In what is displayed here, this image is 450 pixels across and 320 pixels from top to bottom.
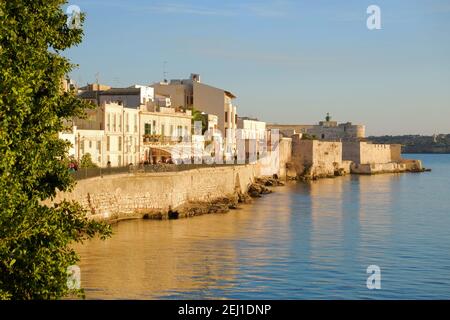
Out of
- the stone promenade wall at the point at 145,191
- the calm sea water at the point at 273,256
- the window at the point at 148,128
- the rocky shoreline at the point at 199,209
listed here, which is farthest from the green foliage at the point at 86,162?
the window at the point at 148,128

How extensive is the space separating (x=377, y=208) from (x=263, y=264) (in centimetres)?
2718

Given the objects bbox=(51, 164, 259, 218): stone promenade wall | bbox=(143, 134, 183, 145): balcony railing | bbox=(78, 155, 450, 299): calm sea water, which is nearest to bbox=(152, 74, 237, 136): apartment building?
bbox=(143, 134, 183, 145): balcony railing

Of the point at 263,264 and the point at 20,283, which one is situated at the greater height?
the point at 20,283

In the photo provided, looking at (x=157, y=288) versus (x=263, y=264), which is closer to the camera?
(x=157, y=288)

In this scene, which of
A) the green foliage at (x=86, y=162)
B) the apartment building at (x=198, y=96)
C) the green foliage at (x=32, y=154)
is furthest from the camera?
the apartment building at (x=198, y=96)

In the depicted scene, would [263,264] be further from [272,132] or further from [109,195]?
[272,132]

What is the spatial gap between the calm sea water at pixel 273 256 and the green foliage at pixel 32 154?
8.22 m

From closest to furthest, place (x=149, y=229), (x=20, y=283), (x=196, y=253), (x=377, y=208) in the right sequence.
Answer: (x=20, y=283) → (x=196, y=253) → (x=149, y=229) → (x=377, y=208)

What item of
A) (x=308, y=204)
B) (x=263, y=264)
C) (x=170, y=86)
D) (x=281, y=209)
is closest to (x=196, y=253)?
(x=263, y=264)

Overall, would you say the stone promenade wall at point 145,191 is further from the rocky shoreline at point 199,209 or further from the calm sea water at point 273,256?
the calm sea water at point 273,256

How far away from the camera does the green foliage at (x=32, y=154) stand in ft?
36.8

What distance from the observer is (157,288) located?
72.1 ft

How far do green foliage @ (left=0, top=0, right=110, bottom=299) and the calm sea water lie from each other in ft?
27.0

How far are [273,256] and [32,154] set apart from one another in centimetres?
1759
